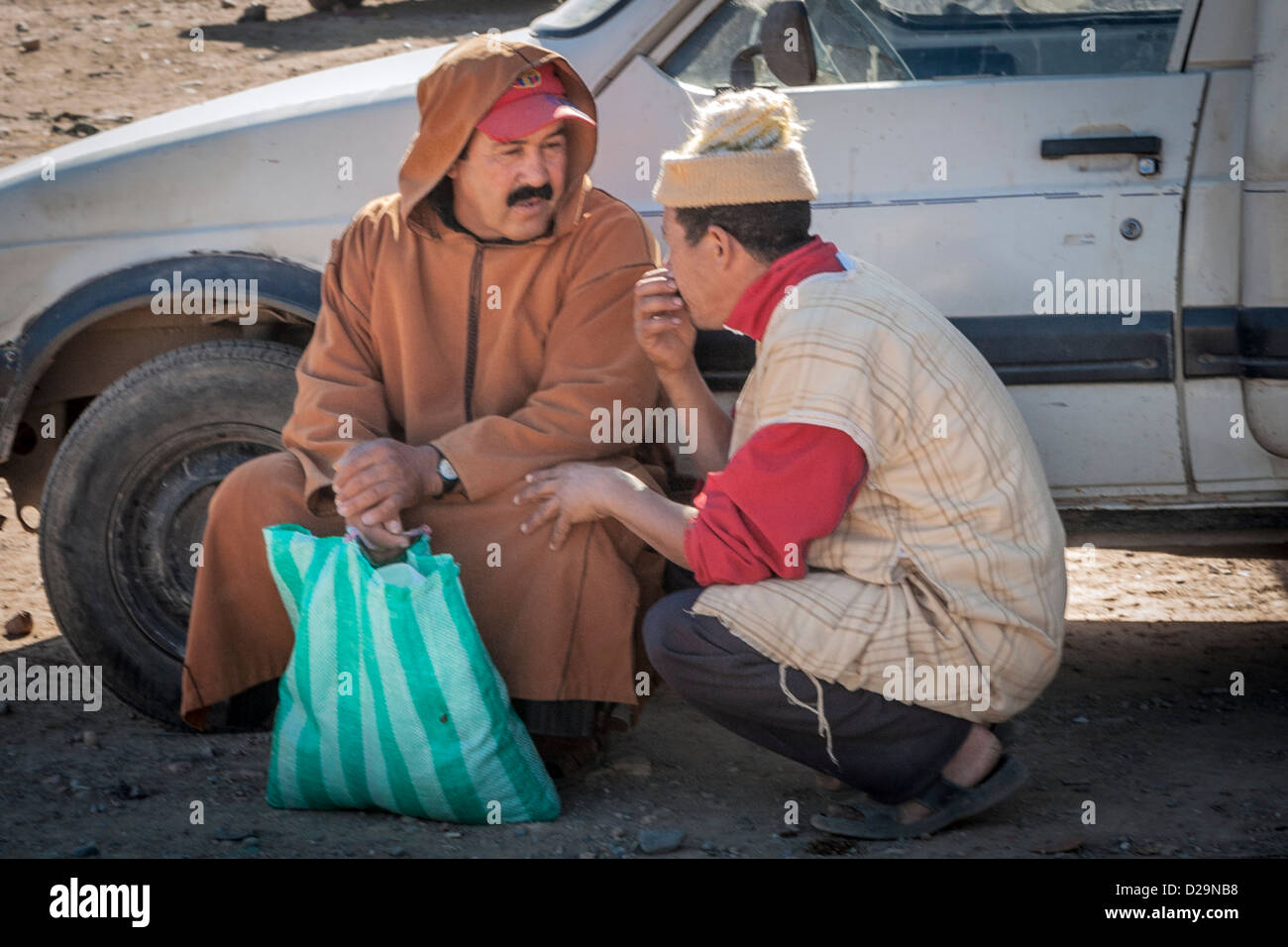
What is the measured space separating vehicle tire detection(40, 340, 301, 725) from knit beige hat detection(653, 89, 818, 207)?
127cm

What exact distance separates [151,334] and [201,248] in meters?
0.38

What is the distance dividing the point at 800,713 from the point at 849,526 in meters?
0.38

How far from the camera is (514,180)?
3.24m

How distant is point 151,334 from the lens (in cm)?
383

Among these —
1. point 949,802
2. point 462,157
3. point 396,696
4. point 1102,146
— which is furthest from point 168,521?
point 1102,146

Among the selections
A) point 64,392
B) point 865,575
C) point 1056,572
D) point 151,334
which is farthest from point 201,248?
point 1056,572

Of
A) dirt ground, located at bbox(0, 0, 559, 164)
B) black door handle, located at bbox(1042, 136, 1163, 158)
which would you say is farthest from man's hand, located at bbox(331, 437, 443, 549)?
dirt ground, located at bbox(0, 0, 559, 164)

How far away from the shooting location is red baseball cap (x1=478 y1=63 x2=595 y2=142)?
3.17 metres

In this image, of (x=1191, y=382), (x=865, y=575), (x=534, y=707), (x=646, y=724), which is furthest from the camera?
(x=646, y=724)

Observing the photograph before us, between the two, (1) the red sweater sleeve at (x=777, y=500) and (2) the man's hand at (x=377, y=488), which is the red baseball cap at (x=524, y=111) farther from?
(1) the red sweater sleeve at (x=777, y=500)

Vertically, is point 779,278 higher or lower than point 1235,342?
higher

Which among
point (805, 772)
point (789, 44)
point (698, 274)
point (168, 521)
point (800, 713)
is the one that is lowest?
point (805, 772)

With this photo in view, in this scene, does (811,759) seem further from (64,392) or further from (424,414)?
(64,392)

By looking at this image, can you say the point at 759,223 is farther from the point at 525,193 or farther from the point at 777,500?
the point at 525,193
